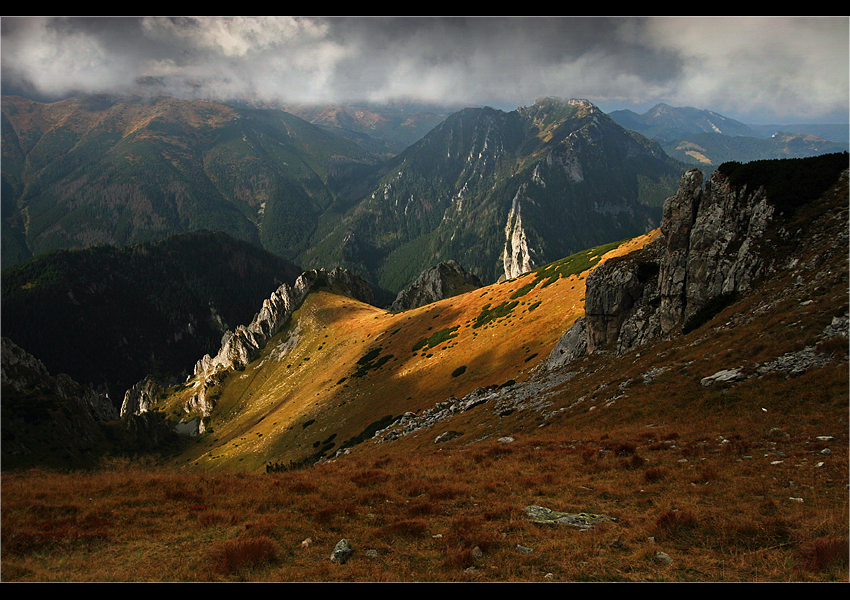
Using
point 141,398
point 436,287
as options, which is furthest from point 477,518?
point 141,398

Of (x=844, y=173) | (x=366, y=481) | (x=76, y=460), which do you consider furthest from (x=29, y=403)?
(x=844, y=173)

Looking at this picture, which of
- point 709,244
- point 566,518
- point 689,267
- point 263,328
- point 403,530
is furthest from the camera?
point 263,328

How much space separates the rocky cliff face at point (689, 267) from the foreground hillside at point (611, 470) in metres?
0.18

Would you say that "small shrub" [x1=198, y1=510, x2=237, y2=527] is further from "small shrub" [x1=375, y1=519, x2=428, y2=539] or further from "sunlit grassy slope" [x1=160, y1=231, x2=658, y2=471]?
"sunlit grassy slope" [x1=160, y1=231, x2=658, y2=471]

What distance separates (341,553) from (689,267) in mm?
36425

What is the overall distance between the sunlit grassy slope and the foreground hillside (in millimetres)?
6224

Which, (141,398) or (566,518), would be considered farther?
(141,398)

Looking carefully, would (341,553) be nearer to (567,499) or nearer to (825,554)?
(567,499)

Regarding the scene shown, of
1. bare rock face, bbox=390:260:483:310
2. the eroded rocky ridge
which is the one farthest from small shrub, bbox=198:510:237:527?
bare rock face, bbox=390:260:483:310

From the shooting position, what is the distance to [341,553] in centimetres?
967

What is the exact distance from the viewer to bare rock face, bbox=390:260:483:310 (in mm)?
153375

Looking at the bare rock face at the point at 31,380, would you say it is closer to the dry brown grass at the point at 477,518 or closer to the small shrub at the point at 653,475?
the dry brown grass at the point at 477,518

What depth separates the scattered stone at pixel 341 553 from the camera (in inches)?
377

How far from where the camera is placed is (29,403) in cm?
8956
